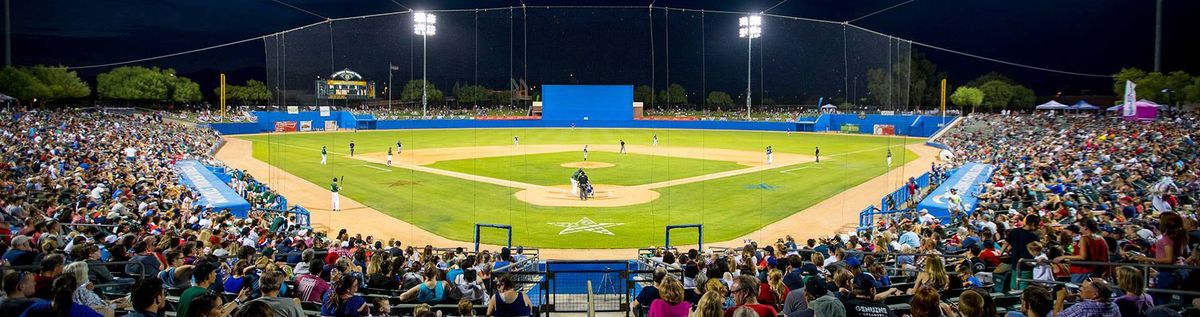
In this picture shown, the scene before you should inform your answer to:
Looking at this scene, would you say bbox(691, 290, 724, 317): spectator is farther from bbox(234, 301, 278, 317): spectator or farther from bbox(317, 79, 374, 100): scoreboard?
bbox(317, 79, 374, 100): scoreboard

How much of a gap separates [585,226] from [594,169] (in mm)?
16248

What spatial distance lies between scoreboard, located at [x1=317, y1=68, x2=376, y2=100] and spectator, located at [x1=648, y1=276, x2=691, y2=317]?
62310mm

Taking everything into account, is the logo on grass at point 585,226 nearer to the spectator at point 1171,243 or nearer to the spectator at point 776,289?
the spectator at point 776,289

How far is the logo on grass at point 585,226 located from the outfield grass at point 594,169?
9266mm

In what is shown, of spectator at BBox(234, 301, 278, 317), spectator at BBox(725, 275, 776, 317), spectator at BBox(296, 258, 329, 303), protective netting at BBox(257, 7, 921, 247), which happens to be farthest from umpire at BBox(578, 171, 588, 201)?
spectator at BBox(234, 301, 278, 317)

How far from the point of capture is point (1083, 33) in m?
77.9

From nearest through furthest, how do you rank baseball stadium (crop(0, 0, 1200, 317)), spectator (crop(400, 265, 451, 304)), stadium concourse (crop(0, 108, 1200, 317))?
1. stadium concourse (crop(0, 108, 1200, 317))
2. baseball stadium (crop(0, 0, 1200, 317))
3. spectator (crop(400, 265, 451, 304))

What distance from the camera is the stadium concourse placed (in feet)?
19.3

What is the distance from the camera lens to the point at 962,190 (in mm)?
23625

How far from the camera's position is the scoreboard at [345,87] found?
65750 mm

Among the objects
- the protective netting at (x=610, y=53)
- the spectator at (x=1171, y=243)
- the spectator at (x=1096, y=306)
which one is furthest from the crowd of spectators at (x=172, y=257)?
the protective netting at (x=610, y=53)

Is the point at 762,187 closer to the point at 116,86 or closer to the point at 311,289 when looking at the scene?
the point at 311,289

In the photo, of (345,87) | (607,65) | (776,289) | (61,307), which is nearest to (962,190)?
(776,289)

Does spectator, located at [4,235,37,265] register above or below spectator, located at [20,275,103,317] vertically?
below
